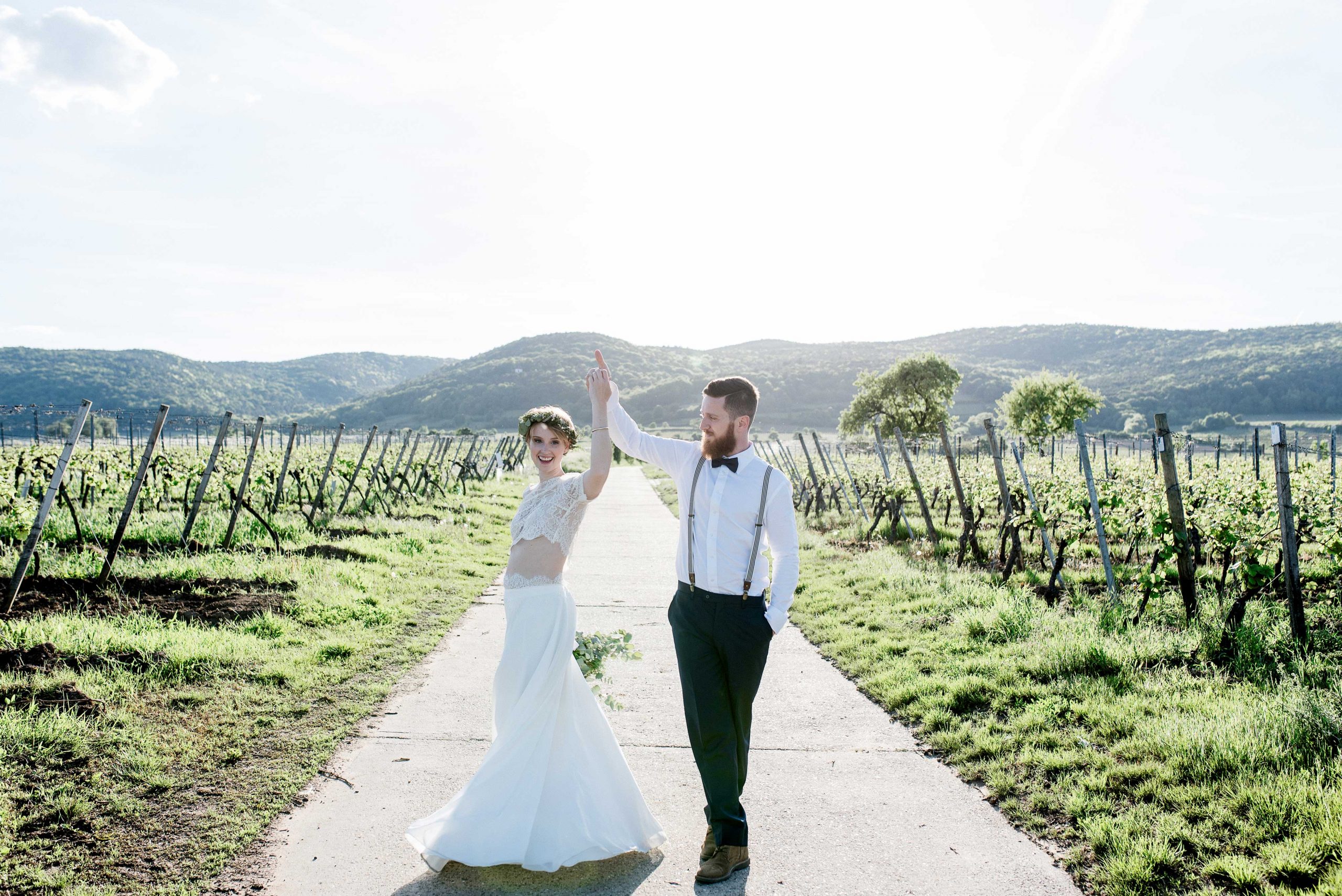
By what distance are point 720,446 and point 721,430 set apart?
63 millimetres

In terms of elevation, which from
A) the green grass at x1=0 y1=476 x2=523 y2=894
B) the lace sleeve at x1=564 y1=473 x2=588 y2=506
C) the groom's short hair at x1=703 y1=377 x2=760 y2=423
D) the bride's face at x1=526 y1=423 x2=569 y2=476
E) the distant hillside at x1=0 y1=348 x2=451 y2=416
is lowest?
the green grass at x1=0 y1=476 x2=523 y2=894

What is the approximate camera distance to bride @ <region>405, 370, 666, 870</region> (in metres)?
2.82

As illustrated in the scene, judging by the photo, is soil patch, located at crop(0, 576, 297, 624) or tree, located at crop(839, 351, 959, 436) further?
tree, located at crop(839, 351, 959, 436)

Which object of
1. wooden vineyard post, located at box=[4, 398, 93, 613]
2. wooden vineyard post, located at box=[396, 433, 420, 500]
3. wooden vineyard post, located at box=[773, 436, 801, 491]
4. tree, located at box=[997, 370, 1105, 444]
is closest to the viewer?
wooden vineyard post, located at box=[4, 398, 93, 613]

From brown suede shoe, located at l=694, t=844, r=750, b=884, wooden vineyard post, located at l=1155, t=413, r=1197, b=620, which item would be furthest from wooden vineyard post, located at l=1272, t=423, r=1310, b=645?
brown suede shoe, located at l=694, t=844, r=750, b=884

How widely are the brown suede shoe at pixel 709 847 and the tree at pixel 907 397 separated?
5285 centimetres

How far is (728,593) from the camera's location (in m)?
2.89

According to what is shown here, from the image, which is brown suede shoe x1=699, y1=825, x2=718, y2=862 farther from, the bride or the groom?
the bride

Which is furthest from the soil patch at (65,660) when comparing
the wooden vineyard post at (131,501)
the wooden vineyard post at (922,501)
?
the wooden vineyard post at (922,501)

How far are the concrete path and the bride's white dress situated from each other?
12cm

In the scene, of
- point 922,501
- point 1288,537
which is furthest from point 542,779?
point 922,501

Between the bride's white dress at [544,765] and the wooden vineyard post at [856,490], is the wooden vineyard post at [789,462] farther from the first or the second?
the bride's white dress at [544,765]

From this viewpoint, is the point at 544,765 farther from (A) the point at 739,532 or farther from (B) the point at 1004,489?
(B) the point at 1004,489

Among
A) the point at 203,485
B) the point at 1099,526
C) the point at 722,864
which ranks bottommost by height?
the point at 722,864
